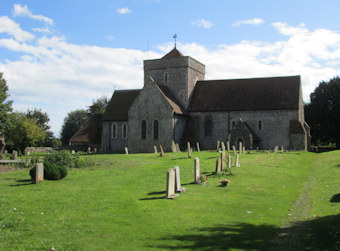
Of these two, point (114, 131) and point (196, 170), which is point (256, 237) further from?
point (114, 131)

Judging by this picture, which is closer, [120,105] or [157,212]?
[157,212]

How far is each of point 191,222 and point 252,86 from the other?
125 feet

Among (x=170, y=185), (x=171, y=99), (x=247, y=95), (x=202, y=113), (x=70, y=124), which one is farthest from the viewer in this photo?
(x=70, y=124)

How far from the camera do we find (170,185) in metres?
14.9

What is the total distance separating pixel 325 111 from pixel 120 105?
3145cm

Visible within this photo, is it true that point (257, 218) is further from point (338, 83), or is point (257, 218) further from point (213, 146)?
point (338, 83)

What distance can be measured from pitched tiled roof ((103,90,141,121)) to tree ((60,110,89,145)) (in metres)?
38.2

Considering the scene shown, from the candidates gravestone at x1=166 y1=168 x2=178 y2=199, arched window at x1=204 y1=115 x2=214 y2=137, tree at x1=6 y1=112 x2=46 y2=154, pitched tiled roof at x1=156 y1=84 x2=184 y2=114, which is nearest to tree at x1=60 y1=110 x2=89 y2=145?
tree at x1=6 y1=112 x2=46 y2=154

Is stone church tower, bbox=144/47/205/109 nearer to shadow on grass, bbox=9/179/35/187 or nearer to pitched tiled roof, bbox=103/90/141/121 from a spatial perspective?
pitched tiled roof, bbox=103/90/141/121

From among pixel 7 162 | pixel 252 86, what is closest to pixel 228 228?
pixel 7 162

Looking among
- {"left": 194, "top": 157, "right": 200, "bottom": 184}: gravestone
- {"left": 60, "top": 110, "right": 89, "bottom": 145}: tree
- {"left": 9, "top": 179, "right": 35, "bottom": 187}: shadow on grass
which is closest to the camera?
{"left": 9, "top": 179, "right": 35, "bottom": 187}: shadow on grass

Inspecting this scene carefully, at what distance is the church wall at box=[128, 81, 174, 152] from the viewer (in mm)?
44250

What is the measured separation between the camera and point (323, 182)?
20.3 m

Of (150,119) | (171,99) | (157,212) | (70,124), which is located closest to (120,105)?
(150,119)
